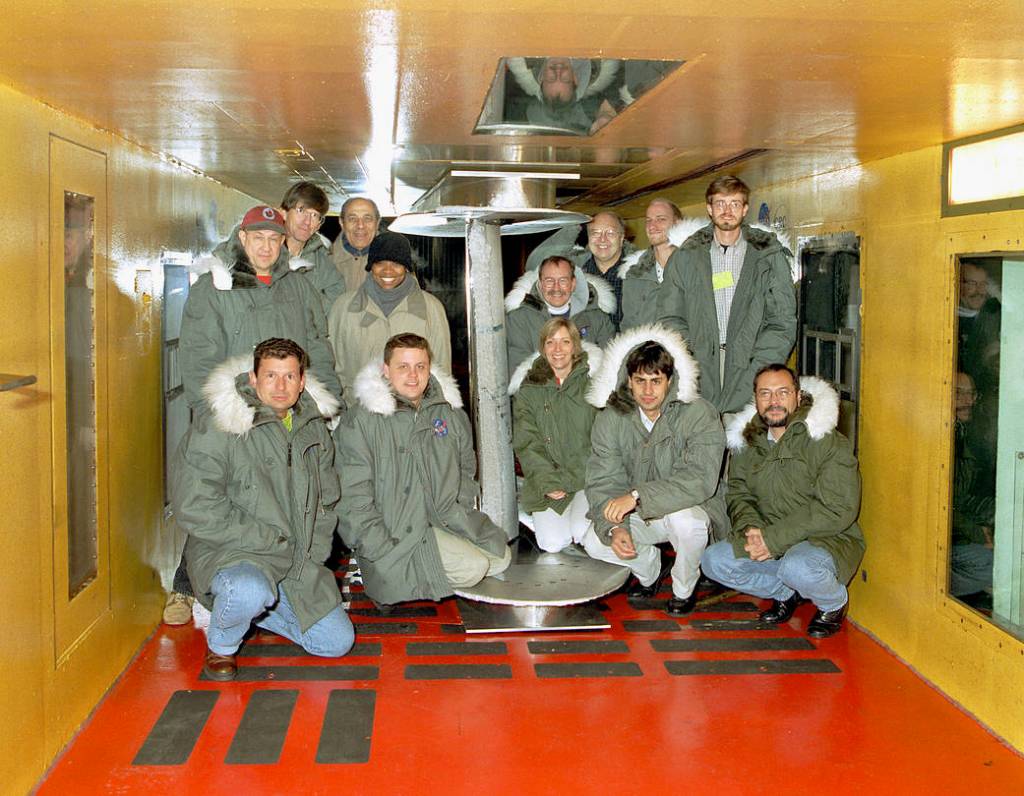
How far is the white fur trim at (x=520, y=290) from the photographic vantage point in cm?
677

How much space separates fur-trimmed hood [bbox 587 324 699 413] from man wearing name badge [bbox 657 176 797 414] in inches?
13.5

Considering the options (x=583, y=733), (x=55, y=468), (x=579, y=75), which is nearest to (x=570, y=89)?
(x=579, y=75)

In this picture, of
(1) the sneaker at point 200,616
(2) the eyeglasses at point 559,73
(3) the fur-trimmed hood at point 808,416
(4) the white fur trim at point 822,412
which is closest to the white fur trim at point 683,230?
(3) the fur-trimmed hood at point 808,416

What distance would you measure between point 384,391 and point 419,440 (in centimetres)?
32

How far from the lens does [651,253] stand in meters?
6.48

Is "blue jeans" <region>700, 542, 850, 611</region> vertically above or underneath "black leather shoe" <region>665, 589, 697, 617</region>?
above

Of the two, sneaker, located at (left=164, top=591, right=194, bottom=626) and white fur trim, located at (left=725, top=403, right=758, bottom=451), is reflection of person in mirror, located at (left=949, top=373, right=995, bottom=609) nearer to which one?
white fur trim, located at (left=725, top=403, right=758, bottom=451)

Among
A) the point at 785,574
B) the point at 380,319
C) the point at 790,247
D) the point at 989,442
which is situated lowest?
the point at 785,574

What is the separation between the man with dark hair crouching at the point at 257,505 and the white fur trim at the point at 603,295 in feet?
7.77

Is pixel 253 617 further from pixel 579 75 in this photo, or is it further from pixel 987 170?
pixel 987 170

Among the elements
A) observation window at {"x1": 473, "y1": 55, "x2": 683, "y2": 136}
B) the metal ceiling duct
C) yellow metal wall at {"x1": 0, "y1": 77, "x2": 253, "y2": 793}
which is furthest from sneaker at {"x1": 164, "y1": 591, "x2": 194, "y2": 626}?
observation window at {"x1": 473, "y1": 55, "x2": 683, "y2": 136}

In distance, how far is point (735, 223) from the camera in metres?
5.71

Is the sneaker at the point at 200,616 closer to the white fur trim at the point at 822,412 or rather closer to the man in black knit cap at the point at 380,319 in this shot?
the man in black knit cap at the point at 380,319

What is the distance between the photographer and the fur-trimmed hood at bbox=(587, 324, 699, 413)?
5.63m
